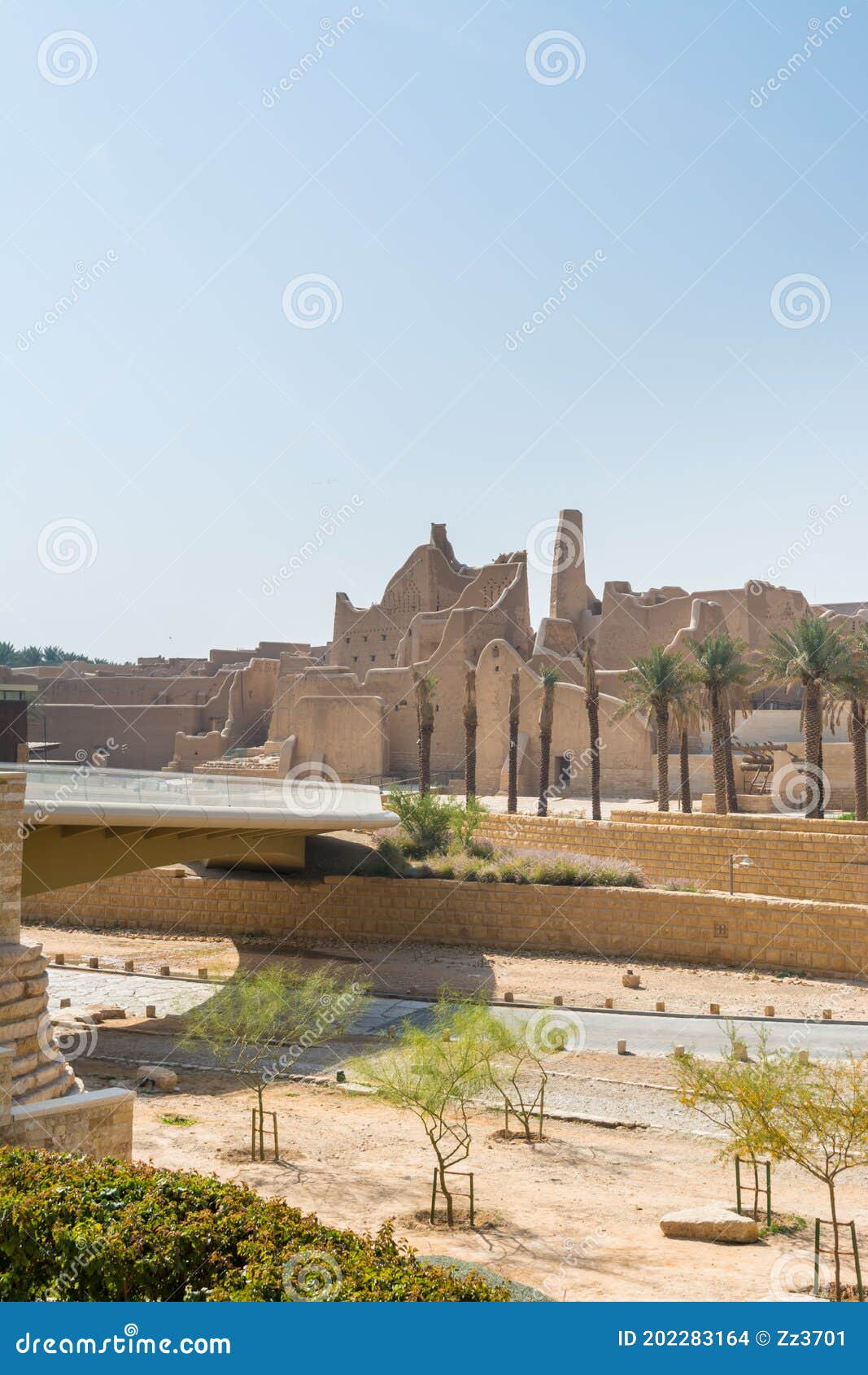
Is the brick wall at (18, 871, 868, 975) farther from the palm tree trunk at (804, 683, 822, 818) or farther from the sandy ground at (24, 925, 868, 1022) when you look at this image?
the palm tree trunk at (804, 683, 822, 818)

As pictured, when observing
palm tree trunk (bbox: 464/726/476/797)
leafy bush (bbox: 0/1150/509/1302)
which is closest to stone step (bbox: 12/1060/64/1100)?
leafy bush (bbox: 0/1150/509/1302)

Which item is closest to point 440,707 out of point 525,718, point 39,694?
point 525,718

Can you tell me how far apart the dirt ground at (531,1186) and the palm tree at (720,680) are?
1645 centimetres

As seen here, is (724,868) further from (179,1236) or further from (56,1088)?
(179,1236)

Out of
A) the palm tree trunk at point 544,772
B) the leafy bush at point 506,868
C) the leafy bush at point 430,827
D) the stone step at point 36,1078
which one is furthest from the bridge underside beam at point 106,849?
the palm tree trunk at point 544,772

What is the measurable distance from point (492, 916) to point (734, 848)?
5.90m

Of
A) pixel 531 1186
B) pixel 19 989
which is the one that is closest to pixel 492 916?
pixel 531 1186

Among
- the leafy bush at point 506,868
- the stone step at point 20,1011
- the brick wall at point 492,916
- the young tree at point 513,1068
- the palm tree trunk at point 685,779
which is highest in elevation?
the palm tree trunk at point 685,779

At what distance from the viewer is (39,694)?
62.2m

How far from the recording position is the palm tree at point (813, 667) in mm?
29312

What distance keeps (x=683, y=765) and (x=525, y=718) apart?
25.1 ft

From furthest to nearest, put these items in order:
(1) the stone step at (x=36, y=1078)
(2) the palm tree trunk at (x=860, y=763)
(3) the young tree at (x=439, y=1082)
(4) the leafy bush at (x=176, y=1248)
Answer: (2) the palm tree trunk at (x=860, y=763)
(3) the young tree at (x=439, y=1082)
(1) the stone step at (x=36, y=1078)
(4) the leafy bush at (x=176, y=1248)

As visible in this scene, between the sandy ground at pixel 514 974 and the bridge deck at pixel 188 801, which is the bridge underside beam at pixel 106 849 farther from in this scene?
the sandy ground at pixel 514 974

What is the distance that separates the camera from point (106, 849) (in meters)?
22.0
